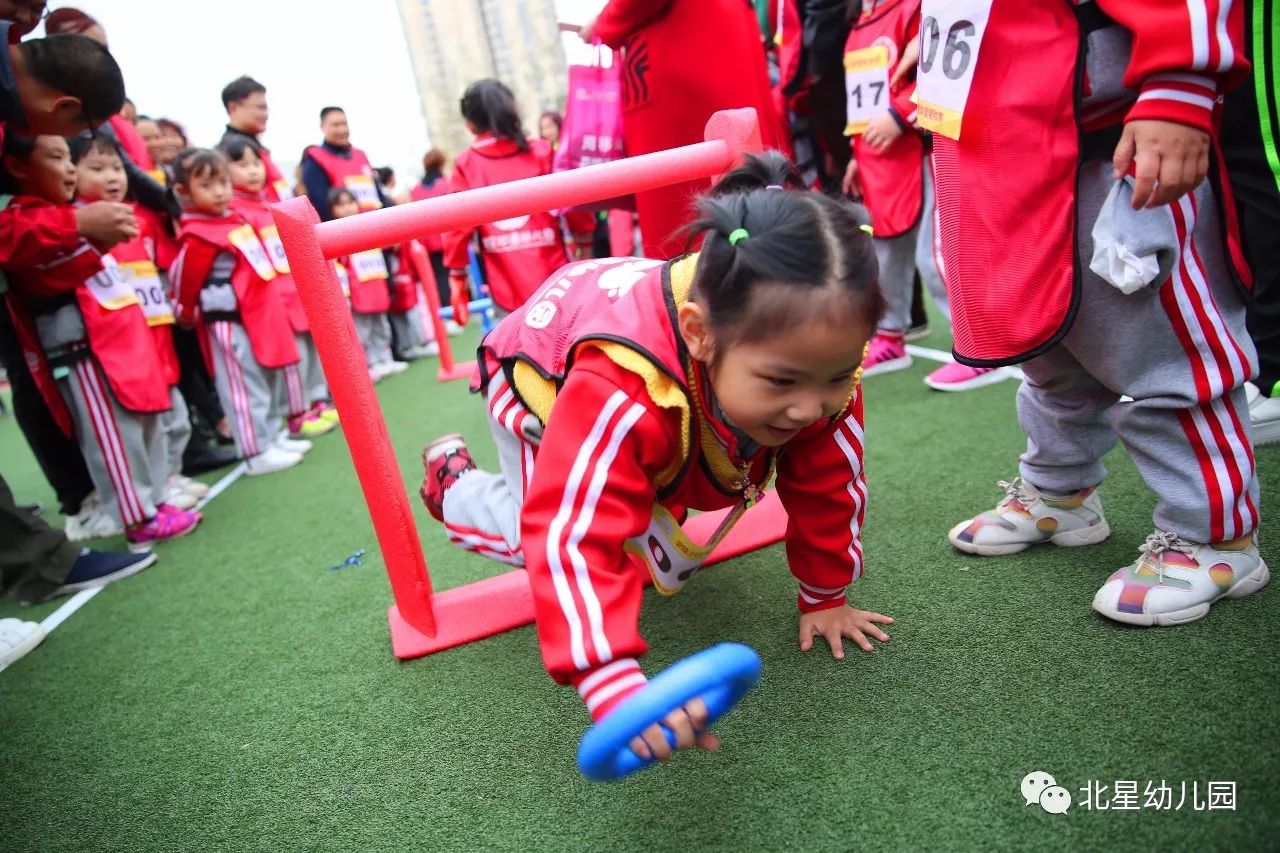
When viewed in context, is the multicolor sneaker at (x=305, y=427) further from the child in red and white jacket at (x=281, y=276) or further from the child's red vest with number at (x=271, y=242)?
the child's red vest with number at (x=271, y=242)

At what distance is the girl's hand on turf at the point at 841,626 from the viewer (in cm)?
106

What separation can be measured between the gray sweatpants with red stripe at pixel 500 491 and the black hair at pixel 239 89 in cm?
257

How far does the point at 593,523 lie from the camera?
82 cm

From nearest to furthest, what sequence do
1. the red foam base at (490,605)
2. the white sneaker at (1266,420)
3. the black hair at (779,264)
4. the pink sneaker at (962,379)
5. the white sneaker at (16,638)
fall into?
1. the black hair at (779,264)
2. the red foam base at (490,605)
3. the white sneaker at (1266,420)
4. the white sneaker at (16,638)
5. the pink sneaker at (962,379)

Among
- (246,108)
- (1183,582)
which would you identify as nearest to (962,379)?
(1183,582)

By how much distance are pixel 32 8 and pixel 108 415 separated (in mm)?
899

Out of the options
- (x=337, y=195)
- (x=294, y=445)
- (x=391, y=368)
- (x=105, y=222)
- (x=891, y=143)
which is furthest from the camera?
(x=391, y=368)

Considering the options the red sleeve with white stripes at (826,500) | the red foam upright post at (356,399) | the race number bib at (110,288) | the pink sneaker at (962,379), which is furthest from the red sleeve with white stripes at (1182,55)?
the race number bib at (110,288)

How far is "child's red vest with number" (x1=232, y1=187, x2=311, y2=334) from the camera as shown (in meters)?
2.77

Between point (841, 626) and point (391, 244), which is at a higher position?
point (391, 244)

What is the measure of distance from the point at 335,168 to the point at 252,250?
158 cm

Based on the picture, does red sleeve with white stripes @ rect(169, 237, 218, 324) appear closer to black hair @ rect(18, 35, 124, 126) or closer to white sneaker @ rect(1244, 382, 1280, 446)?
black hair @ rect(18, 35, 124, 126)

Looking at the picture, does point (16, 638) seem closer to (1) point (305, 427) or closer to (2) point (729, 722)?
(2) point (729, 722)

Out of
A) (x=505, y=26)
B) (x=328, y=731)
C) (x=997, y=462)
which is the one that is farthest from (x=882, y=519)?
(x=505, y=26)
